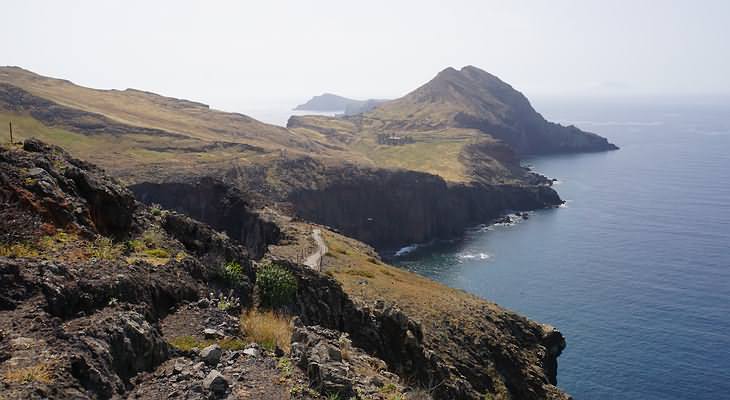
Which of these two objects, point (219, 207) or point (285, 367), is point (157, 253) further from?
point (219, 207)

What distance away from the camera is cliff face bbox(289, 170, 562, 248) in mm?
143500

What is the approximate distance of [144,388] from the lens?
571 inches

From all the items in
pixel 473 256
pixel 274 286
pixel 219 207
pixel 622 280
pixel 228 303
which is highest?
pixel 228 303

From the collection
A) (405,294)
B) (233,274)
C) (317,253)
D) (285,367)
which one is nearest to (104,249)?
(233,274)

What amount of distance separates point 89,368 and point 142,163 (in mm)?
121717

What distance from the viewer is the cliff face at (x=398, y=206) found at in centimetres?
14350

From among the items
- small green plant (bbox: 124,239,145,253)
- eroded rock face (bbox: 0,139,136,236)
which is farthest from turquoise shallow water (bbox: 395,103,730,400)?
eroded rock face (bbox: 0,139,136,236)

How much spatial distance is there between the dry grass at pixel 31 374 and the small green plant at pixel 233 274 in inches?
479

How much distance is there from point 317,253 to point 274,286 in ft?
139

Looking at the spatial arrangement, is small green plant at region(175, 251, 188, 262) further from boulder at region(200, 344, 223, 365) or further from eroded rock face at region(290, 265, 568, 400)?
boulder at region(200, 344, 223, 365)

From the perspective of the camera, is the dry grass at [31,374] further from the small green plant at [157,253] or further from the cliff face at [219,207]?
the cliff face at [219,207]

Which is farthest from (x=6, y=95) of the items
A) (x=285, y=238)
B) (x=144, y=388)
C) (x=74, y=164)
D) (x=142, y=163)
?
(x=144, y=388)

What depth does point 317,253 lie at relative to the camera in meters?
69.2

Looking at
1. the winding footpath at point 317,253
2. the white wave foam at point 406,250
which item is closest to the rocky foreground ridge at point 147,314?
the winding footpath at point 317,253
